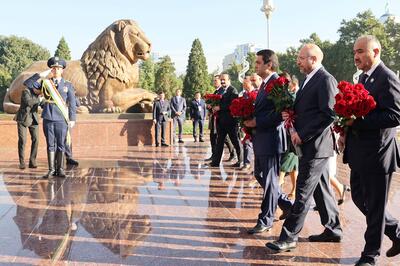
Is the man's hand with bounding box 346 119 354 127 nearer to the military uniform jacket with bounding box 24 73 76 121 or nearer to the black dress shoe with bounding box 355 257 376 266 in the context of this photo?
the black dress shoe with bounding box 355 257 376 266

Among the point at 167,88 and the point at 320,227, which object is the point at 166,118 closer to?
the point at 320,227

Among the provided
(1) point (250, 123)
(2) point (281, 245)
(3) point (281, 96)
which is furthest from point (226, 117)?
(2) point (281, 245)

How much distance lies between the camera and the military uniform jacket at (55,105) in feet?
21.1

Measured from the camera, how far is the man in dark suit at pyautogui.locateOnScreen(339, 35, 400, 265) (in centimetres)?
293

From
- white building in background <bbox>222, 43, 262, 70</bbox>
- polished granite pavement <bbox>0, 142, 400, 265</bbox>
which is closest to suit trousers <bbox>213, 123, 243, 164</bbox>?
polished granite pavement <bbox>0, 142, 400, 265</bbox>

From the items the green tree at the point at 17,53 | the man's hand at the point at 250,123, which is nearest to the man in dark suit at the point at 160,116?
the man's hand at the point at 250,123

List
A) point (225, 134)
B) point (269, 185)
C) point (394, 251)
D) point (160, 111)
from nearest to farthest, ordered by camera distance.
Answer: point (394, 251)
point (269, 185)
point (225, 134)
point (160, 111)

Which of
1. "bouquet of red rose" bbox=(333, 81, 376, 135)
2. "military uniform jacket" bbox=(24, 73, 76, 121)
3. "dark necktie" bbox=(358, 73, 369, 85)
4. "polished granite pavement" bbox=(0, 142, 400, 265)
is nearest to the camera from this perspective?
"bouquet of red rose" bbox=(333, 81, 376, 135)

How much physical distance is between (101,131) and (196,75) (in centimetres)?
3120

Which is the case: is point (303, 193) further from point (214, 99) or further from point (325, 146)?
point (214, 99)

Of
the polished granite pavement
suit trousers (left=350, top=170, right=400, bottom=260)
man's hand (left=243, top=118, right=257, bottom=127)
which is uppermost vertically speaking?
man's hand (left=243, top=118, right=257, bottom=127)

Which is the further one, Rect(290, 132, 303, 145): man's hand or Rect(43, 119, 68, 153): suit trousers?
Rect(43, 119, 68, 153): suit trousers

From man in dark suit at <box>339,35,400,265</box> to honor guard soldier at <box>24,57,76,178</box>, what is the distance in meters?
4.88

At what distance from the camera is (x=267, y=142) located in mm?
3908
